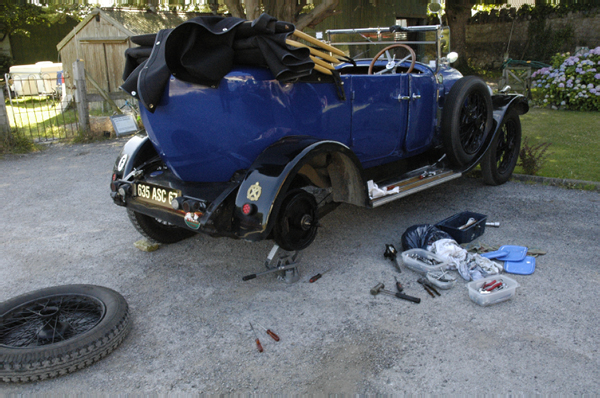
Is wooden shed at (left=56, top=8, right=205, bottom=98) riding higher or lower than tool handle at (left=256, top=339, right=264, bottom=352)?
higher

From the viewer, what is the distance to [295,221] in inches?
122

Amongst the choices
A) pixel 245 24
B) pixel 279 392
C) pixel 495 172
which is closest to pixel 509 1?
pixel 495 172

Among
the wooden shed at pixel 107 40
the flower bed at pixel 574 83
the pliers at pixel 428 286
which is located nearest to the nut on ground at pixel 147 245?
the pliers at pixel 428 286

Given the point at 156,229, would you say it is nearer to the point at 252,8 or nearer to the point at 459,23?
the point at 252,8

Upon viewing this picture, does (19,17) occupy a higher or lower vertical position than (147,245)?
higher

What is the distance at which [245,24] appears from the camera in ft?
9.33

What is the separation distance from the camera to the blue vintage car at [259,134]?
2816 millimetres

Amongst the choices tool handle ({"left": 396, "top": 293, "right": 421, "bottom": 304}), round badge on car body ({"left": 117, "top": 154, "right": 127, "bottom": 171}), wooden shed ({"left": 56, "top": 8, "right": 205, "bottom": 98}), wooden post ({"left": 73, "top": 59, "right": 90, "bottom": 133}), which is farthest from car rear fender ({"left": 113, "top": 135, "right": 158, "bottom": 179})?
wooden shed ({"left": 56, "top": 8, "right": 205, "bottom": 98})

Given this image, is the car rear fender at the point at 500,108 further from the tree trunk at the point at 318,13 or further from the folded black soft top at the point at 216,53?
the tree trunk at the point at 318,13

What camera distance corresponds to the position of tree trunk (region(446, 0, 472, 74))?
54.0 feet

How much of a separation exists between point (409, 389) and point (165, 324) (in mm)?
1515

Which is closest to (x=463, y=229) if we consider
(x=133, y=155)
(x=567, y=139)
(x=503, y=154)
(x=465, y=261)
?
(x=465, y=261)

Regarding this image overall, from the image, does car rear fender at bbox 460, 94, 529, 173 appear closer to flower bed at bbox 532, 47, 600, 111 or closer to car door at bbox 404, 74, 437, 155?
car door at bbox 404, 74, 437, 155

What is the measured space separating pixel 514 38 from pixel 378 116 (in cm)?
1643
